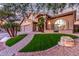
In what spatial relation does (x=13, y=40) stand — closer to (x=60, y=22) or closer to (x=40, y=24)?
(x=40, y=24)

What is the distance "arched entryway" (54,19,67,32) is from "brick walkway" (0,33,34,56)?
286 mm

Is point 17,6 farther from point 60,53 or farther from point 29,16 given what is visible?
point 60,53

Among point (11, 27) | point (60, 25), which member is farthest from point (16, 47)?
point (60, 25)

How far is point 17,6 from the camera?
2287 millimetres

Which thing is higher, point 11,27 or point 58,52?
point 11,27

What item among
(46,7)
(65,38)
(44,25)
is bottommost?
(65,38)

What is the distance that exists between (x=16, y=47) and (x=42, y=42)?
30 cm

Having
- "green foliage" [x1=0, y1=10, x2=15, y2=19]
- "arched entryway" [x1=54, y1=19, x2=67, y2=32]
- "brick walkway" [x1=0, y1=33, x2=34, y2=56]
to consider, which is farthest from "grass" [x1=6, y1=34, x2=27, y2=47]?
"arched entryway" [x1=54, y1=19, x2=67, y2=32]

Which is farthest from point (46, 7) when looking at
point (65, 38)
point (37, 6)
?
point (65, 38)

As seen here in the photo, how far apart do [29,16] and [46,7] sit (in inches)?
8.5

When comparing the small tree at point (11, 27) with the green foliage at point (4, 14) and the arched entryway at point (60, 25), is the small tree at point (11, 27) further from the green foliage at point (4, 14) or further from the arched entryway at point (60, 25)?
the arched entryway at point (60, 25)

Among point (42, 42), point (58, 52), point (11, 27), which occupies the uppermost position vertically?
point (11, 27)

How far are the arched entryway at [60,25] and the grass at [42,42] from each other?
0.08 meters

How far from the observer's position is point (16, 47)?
7.59ft
